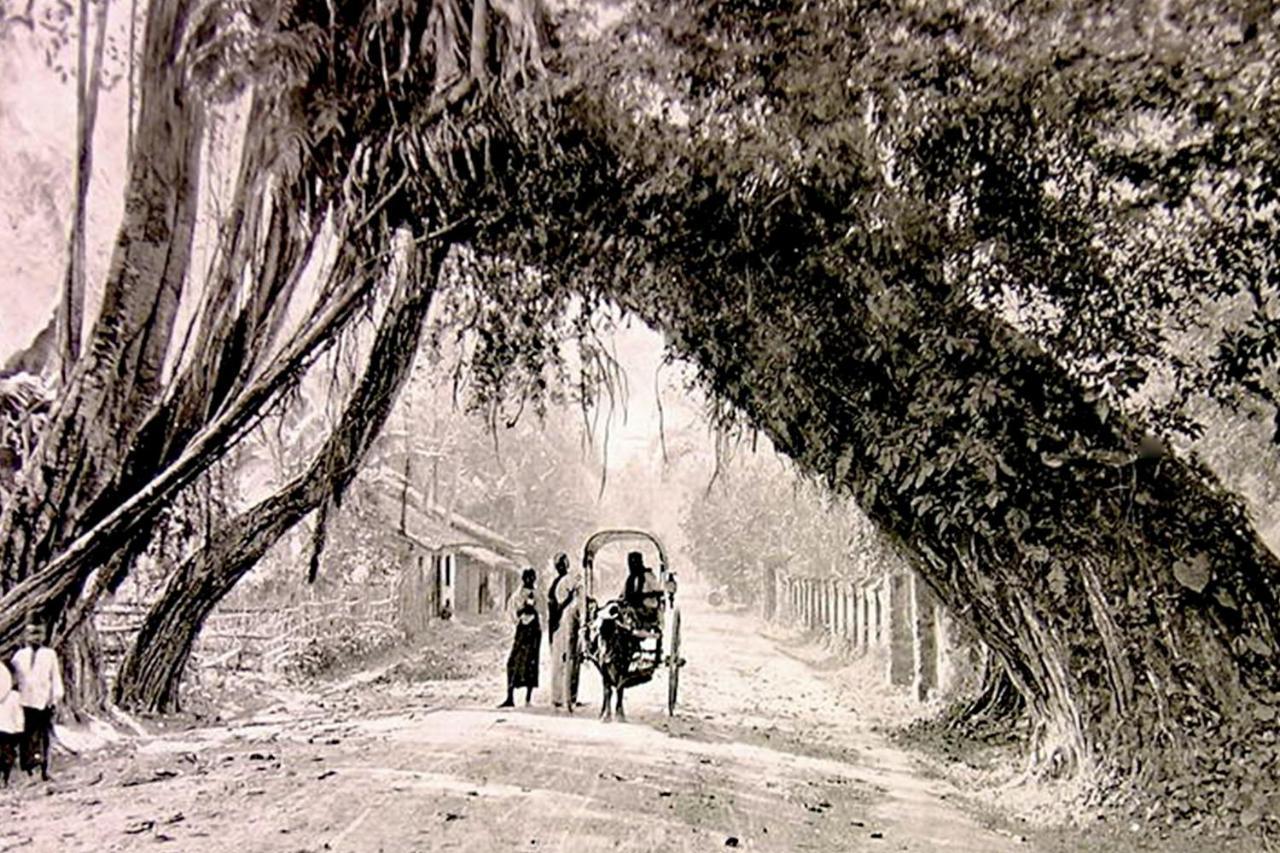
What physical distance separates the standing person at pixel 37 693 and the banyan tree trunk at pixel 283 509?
200 mm

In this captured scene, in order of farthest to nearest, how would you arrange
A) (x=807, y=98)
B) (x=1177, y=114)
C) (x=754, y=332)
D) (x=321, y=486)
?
(x=754, y=332) → (x=321, y=486) → (x=807, y=98) → (x=1177, y=114)

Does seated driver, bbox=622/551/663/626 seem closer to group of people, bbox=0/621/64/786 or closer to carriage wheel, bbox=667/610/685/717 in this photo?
carriage wheel, bbox=667/610/685/717

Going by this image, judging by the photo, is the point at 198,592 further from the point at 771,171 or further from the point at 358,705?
the point at 771,171

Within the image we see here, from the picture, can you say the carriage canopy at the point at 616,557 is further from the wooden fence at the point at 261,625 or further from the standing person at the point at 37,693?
the standing person at the point at 37,693

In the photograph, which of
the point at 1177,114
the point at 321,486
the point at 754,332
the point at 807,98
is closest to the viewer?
the point at 1177,114

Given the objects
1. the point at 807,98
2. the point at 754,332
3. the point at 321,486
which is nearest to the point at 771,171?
the point at 807,98

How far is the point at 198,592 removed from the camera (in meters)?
2.37

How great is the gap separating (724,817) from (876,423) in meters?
1.03

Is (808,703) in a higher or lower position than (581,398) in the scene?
lower

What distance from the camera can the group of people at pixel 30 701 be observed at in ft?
6.72

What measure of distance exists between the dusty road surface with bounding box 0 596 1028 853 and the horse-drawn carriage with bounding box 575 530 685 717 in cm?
25

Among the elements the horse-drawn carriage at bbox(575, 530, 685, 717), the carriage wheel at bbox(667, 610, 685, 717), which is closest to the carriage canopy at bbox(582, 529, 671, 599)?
the horse-drawn carriage at bbox(575, 530, 685, 717)

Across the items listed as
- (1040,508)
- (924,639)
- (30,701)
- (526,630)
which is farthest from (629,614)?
(30,701)

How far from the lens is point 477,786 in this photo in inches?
88.0
